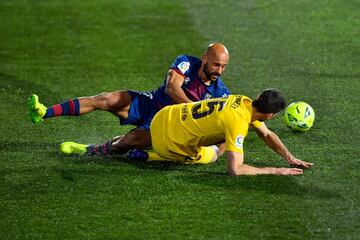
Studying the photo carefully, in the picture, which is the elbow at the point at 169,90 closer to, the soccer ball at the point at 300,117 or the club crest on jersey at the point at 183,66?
the club crest on jersey at the point at 183,66

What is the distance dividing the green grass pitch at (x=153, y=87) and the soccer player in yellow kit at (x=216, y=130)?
0.49 ft

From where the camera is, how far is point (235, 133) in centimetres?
998

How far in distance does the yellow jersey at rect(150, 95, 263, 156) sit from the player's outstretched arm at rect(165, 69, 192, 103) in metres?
0.50

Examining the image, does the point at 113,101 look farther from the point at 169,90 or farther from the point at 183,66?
the point at 183,66

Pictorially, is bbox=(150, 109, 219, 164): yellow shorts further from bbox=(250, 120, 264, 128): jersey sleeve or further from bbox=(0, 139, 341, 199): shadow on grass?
bbox=(250, 120, 264, 128): jersey sleeve

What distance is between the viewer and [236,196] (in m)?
9.72

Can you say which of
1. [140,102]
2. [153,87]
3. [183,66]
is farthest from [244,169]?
[153,87]

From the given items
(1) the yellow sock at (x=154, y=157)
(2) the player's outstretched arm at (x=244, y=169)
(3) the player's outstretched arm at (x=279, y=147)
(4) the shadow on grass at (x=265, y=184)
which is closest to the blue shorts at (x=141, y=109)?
(1) the yellow sock at (x=154, y=157)

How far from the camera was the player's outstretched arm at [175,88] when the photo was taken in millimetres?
11234

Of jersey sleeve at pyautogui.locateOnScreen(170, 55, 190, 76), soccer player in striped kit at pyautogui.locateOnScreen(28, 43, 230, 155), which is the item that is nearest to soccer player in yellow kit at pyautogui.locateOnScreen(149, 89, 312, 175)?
soccer player in striped kit at pyautogui.locateOnScreen(28, 43, 230, 155)

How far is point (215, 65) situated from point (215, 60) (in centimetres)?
6

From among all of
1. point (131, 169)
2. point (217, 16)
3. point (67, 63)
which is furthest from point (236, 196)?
point (217, 16)

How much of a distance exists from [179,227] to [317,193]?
5.27ft

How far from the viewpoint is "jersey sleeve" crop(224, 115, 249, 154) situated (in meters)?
9.92
